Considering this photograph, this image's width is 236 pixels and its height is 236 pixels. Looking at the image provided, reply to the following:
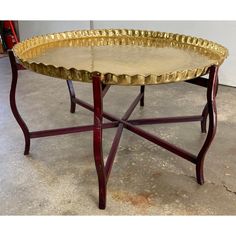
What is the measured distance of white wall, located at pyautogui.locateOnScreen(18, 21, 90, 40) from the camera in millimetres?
4430

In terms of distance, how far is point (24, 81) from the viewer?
12.3 feet

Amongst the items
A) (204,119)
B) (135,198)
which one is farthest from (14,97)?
(204,119)

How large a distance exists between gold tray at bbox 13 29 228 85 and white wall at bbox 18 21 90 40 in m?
2.15

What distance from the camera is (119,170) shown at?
198cm

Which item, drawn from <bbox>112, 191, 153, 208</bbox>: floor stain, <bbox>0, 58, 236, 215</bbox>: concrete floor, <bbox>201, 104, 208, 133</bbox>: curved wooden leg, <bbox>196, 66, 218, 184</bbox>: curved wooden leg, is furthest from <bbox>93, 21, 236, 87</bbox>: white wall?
<bbox>112, 191, 153, 208</bbox>: floor stain

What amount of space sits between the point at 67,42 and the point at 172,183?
123cm

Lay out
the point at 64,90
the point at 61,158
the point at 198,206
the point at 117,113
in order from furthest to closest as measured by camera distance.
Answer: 1. the point at 64,90
2. the point at 117,113
3. the point at 61,158
4. the point at 198,206

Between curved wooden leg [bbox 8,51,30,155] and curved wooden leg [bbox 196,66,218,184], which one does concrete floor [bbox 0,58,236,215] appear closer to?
curved wooden leg [bbox 8,51,30,155]

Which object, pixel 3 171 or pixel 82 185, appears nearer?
Answer: pixel 82 185

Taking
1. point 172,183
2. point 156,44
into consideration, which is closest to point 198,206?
point 172,183

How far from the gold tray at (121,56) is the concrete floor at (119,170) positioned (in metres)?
0.67

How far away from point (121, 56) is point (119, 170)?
72 centimetres

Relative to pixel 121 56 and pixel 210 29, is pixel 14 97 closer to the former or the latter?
pixel 121 56

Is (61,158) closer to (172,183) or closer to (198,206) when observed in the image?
(172,183)
